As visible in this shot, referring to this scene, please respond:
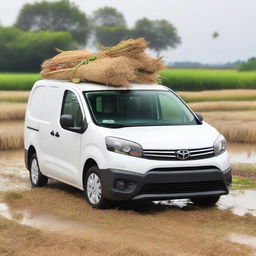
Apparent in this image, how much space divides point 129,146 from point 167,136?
1.84 feet

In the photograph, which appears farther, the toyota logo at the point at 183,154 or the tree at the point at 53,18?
the tree at the point at 53,18

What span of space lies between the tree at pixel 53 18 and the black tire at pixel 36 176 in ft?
409

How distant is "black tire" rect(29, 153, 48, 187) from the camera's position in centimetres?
1295

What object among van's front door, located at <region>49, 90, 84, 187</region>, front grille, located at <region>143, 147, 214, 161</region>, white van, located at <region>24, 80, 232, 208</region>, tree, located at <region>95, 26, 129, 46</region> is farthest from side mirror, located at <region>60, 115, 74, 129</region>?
tree, located at <region>95, 26, 129, 46</region>

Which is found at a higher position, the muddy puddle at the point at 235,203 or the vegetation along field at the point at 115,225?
the vegetation along field at the point at 115,225

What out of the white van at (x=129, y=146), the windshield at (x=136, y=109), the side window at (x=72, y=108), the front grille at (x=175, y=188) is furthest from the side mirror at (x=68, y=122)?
the front grille at (x=175, y=188)

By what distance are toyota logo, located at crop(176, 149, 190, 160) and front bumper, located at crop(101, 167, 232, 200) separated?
0.15m

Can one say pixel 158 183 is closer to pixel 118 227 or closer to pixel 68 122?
pixel 118 227

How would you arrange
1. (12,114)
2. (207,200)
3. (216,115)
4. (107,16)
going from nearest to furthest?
(207,200)
(216,115)
(12,114)
(107,16)

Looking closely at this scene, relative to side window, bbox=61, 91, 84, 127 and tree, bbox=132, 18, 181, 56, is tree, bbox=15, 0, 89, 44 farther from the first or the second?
side window, bbox=61, 91, 84, 127

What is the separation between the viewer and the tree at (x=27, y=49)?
9250cm

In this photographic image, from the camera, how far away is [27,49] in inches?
3698

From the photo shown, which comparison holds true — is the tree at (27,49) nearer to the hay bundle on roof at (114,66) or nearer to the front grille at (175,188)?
the hay bundle on roof at (114,66)

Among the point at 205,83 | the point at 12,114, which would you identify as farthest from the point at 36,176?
the point at 205,83
